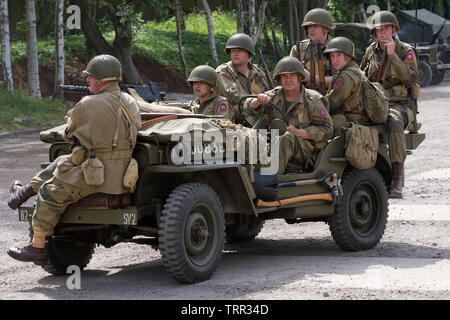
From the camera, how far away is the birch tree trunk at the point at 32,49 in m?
23.8

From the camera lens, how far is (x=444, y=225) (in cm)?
1095

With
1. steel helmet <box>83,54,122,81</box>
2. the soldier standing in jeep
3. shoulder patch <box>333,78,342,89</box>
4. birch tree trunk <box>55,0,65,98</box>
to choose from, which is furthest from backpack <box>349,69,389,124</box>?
birch tree trunk <box>55,0,65,98</box>

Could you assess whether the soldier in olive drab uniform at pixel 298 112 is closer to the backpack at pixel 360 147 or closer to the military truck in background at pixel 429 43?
the backpack at pixel 360 147

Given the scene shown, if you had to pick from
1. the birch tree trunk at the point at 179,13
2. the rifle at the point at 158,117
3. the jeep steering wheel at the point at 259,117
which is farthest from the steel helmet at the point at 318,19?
the birch tree trunk at the point at 179,13

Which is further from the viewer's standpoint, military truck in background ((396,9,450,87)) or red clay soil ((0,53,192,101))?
military truck in background ((396,9,450,87))

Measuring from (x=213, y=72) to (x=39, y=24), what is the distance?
94.1ft

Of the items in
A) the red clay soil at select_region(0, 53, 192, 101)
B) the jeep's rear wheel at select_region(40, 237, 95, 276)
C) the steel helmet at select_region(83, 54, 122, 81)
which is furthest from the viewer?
the red clay soil at select_region(0, 53, 192, 101)

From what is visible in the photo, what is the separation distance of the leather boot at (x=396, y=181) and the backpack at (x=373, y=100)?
66 cm

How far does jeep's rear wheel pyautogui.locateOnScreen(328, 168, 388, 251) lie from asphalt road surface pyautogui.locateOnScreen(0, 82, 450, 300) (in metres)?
0.14

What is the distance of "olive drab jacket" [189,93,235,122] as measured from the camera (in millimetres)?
9320

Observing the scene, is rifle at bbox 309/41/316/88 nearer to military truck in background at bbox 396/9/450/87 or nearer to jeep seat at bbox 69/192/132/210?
jeep seat at bbox 69/192/132/210

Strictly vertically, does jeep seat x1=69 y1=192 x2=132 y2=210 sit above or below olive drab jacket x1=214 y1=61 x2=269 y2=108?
below
